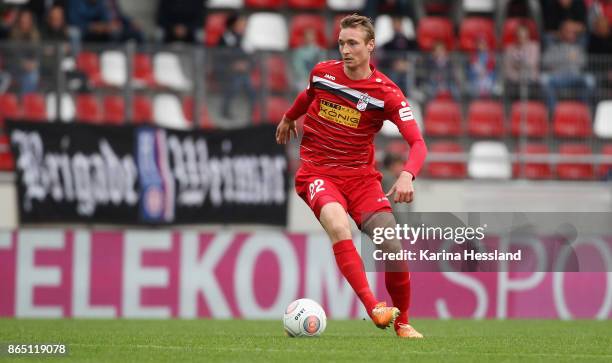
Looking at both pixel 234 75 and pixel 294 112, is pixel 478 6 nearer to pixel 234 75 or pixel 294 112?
pixel 234 75

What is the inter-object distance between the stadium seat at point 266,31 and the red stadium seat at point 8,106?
158 inches

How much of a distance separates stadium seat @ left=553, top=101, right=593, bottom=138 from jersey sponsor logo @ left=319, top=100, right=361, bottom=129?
849 cm

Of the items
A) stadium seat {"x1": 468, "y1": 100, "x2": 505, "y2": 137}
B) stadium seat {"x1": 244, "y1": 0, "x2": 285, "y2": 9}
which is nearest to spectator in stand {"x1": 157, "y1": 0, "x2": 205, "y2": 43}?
stadium seat {"x1": 244, "y1": 0, "x2": 285, "y2": 9}

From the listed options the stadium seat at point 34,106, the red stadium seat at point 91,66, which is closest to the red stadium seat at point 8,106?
the stadium seat at point 34,106

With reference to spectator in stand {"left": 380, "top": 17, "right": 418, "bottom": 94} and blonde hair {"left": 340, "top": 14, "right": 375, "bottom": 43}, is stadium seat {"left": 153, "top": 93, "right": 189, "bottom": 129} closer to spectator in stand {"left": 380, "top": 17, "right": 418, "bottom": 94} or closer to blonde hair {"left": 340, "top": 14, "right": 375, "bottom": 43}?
spectator in stand {"left": 380, "top": 17, "right": 418, "bottom": 94}

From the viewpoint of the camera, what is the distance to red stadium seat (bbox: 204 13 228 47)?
18047 millimetres

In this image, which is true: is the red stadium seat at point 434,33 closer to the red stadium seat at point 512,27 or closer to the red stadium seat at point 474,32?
the red stadium seat at point 474,32

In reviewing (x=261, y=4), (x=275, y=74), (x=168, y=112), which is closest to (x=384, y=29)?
(x=261, y=4)

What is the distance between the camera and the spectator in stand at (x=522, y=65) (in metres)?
17.2

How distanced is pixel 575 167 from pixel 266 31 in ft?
16.0

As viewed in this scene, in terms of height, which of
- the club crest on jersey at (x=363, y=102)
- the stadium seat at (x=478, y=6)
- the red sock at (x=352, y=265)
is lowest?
the red sock at (x=352, y=265)

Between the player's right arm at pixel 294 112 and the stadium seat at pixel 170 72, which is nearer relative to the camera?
the player's right arm at pixel 294 112

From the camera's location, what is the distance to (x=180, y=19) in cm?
1747

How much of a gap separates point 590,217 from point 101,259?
6.14 m
